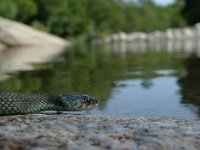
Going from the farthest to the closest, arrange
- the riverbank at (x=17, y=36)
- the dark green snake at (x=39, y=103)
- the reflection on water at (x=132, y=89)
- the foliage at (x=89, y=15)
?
1. the foliage at (x=89, y=15)
2. the riverbank at (x=17, y=36)
3. the reflection on water at (x=132, y=89)
4. the dark green snake at (x=39, y=103)

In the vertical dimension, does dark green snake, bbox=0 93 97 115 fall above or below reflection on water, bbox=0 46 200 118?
above

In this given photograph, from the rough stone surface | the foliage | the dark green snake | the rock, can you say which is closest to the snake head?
the dark green snake

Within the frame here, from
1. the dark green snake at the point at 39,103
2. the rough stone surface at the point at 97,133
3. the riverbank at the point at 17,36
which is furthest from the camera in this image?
the riverbank at the point at 17,36

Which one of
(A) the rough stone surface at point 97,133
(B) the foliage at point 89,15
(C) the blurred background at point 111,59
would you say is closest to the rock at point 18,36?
(C) the blurred background at point 111,59

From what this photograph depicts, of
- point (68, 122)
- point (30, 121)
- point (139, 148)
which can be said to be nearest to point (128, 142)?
point (139, 148)

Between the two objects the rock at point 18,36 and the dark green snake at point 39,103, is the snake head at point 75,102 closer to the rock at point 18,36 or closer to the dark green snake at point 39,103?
the dark green snake at point 39,103

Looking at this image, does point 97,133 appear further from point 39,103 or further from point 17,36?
point 17,36

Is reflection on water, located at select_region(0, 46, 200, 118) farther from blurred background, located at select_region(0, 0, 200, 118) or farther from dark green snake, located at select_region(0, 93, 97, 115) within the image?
dark green snake, located at select_region(0, 93, 97, 115)
